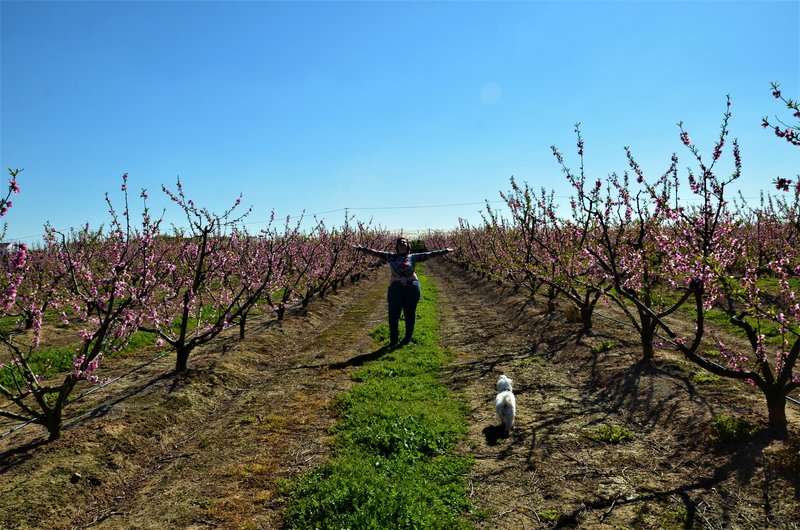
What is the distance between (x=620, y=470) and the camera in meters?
5.11

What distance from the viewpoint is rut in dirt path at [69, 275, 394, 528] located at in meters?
4.65

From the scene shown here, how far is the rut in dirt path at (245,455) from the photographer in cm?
465

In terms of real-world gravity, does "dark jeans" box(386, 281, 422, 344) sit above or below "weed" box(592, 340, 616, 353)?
above

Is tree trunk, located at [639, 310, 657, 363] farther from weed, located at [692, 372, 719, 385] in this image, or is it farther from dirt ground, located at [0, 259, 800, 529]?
weed, located at [692, 372, 719, 385]

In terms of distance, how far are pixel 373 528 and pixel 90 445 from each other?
439cm

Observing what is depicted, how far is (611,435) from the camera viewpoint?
19.4ft

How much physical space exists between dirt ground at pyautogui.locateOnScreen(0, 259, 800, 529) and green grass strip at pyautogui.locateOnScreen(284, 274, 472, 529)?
11.2 inches

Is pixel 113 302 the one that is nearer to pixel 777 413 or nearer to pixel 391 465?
pixel 391 465

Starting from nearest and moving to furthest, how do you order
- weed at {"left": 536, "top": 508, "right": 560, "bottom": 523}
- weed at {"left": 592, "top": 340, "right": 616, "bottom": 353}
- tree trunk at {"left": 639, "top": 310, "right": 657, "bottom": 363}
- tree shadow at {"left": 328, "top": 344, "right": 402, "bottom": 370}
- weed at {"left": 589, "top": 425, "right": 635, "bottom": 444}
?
weed at {"left": 536, "top": 508, "right": 560, "bottom": 523} < weed at {"left": 589, "top": 425, "right": 635, "bottom": 444} < tree trunk at {"left": 639, "top": 310, "right": 657, "bottom": 363} < weed at {"left": 592, "top": 340, "right": 616, "bottom": 353} < tree shadow at {"left": 328, "top": 344, "right": 402, "bottom": 370}

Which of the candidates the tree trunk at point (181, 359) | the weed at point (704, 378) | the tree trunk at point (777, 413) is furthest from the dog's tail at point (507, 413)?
the tree trunk at point (181, 359)

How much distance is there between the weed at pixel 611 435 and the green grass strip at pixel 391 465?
180 cm

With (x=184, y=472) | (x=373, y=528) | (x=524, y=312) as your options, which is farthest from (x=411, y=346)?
(x=373, y=528)

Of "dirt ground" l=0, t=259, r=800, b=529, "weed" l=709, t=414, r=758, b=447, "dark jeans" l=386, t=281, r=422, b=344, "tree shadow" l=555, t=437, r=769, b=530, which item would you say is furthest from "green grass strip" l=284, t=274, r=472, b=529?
"weed" l=709, t=414, r=758, b=447

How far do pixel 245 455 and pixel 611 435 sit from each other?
4.94 meters
